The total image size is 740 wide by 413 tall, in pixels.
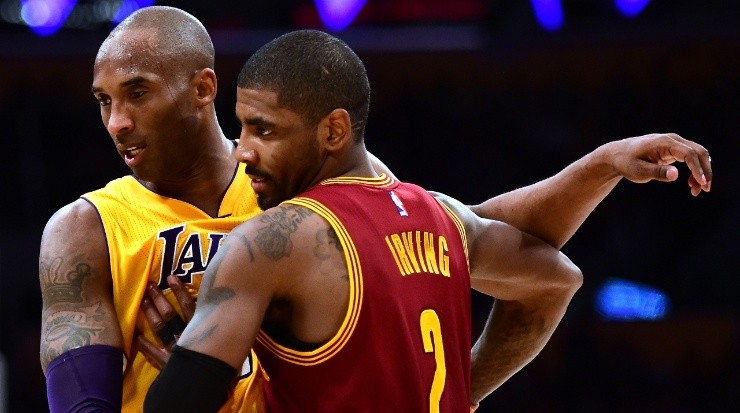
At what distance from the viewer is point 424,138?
37.8 feet

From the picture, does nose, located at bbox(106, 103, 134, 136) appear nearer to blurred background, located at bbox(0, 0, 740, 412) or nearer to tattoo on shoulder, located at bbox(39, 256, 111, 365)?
tattoo on shoulder, located at bbox(39, 256, 111, 365)

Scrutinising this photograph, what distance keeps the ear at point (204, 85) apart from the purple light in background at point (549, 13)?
777cm

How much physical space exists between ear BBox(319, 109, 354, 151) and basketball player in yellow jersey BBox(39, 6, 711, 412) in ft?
1.64

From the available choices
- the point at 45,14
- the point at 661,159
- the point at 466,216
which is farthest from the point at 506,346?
the point at 45,14

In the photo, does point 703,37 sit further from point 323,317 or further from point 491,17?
point 323,317

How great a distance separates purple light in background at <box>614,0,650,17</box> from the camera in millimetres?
10961

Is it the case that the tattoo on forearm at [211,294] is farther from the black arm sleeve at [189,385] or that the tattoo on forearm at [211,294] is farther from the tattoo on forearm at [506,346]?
the tattoo on forearm at [506,346]

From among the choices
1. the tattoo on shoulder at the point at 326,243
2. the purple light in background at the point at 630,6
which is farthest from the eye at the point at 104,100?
the purple light in background at the point at 630,6

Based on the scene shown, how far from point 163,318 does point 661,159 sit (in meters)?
1.44

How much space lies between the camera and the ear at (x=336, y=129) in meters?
2.92

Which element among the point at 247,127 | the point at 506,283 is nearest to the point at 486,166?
the point at 506,283

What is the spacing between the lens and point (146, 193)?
3.35m

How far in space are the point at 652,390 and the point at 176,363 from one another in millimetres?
7839

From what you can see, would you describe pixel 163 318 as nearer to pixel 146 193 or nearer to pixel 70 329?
pixel 70 329
